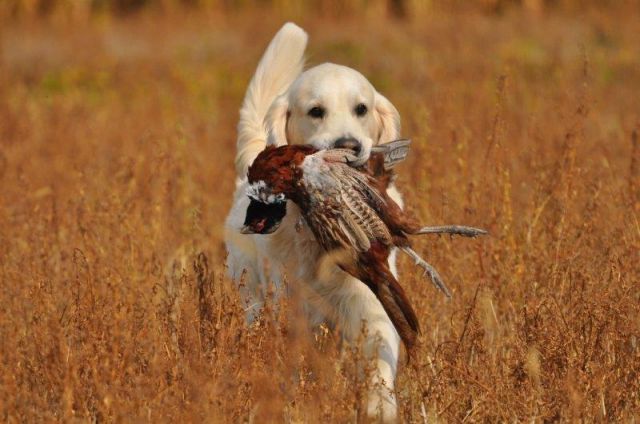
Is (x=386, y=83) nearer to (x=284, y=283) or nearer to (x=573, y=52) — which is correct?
(x=573, y=52)

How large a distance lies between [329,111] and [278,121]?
0.96ft

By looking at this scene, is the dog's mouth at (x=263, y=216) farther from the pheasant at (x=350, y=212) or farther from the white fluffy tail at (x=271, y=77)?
the white fluffy tail at (x=271, y=77)

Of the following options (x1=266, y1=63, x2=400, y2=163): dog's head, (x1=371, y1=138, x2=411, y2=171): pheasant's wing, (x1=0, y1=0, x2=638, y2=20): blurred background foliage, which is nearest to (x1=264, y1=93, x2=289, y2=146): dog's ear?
(x1=266, y1=63, x2=400, y2=163): dog's head

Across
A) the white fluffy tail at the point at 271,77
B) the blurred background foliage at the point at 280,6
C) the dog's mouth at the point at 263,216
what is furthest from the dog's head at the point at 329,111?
the blurred background foliage at the point at 280,6

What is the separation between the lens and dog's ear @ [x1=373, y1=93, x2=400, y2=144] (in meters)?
4.11

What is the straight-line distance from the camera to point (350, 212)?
311 centimetres

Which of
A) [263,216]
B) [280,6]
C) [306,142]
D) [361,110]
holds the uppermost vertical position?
[361,110]

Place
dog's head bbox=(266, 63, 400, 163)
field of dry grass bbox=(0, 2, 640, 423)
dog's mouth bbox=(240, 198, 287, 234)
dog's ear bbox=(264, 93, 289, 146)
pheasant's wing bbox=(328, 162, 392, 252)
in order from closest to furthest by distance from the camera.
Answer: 1. field of dry grass bbox=(0, 2, 640, 423)
2. pheasant's wing bbox=(328, 162, 392, 252)
3. dog's mouth bbox=(240, 198, 287, 234)
4. dog's head bbox=(266, 63, 400, 163)
5. dog's ear bbox=(264, 93, 289, 146)

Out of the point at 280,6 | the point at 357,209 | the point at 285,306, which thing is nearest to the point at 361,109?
the point at 357,209

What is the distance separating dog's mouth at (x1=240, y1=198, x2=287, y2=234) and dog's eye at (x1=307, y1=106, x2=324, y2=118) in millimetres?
585

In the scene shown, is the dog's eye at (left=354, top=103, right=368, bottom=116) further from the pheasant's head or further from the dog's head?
the pheasant's head

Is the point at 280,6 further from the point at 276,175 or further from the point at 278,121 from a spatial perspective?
the point at 276,175

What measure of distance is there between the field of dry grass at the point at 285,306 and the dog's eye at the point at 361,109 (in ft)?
1.87

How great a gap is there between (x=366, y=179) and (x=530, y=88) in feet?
20.5
